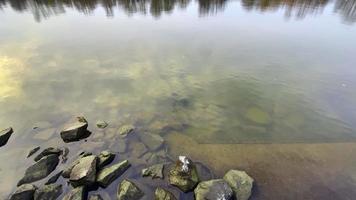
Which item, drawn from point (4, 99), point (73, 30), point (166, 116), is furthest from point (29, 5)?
point (166, 116)

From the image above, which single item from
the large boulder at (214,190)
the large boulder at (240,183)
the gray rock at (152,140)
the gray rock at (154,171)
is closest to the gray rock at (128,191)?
the gray rock at (154,171)

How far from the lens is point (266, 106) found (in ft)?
28.1

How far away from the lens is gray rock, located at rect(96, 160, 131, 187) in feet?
18.5

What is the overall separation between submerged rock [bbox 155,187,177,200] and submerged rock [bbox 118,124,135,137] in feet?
8.12

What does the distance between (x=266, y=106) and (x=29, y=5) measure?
22.6 meters

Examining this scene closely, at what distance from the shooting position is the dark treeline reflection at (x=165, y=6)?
62.1 feet

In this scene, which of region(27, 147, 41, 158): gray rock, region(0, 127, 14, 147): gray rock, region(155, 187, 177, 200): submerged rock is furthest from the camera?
region(0, 127, 14, 147): gray rock

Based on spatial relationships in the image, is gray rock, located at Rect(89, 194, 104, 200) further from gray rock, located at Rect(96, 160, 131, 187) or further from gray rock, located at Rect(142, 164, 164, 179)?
gray rock, located at Rect(142, 164, 164, 179)

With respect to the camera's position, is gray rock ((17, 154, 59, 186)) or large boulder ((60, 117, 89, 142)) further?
large boulder ((60, 117, 89, 142))

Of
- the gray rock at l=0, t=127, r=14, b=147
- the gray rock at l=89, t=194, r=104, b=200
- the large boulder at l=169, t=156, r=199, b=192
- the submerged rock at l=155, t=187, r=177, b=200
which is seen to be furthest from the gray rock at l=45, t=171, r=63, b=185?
the large boulder at l=169, t=156, r=199, b=192

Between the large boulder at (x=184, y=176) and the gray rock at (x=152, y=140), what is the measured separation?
1280 mm

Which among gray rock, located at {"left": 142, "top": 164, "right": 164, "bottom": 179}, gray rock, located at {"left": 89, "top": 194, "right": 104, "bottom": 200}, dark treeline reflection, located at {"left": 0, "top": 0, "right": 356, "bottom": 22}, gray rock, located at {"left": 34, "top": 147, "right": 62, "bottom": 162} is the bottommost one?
gray rock, located at {"left": 142, "top": 164, "right": 164, "bottom": 179}

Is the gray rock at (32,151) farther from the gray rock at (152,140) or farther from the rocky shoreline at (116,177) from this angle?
the gray rock at (152,140)

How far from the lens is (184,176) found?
566cm
